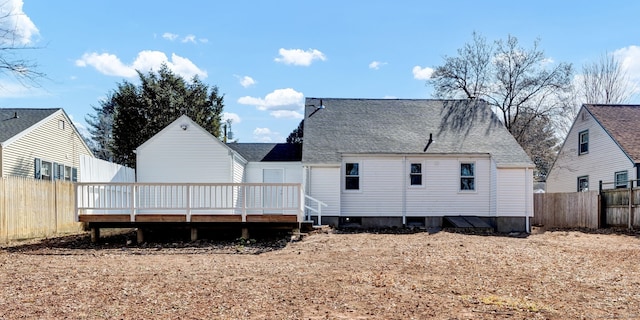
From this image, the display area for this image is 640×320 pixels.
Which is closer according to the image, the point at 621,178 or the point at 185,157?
the point at 185,157

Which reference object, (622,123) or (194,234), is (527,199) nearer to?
(622,123)

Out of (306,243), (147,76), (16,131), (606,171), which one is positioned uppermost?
(147,76)

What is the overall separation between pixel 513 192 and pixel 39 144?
19.8 metres

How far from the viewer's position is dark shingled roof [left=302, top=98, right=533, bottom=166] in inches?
714

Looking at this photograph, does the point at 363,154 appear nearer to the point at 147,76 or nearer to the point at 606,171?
the point at 606,171

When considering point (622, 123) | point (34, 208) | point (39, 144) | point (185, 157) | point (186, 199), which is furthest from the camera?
point (622, 123)

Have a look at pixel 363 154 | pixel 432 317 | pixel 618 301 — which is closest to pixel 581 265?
pixel 618 301

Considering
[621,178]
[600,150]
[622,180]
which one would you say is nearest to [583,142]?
[600,150]

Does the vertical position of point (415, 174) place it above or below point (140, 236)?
above

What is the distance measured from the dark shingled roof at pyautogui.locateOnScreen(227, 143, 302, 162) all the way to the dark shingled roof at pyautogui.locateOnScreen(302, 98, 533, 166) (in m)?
1.21

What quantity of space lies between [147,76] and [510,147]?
81.3ft

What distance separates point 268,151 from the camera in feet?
65.5

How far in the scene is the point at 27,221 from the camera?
583 inches

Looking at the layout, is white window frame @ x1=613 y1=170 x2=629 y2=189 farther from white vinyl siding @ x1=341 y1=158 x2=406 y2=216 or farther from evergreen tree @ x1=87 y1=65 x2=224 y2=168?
evergreen tree @ x1=87 y1=65 x2=224 y2=168
